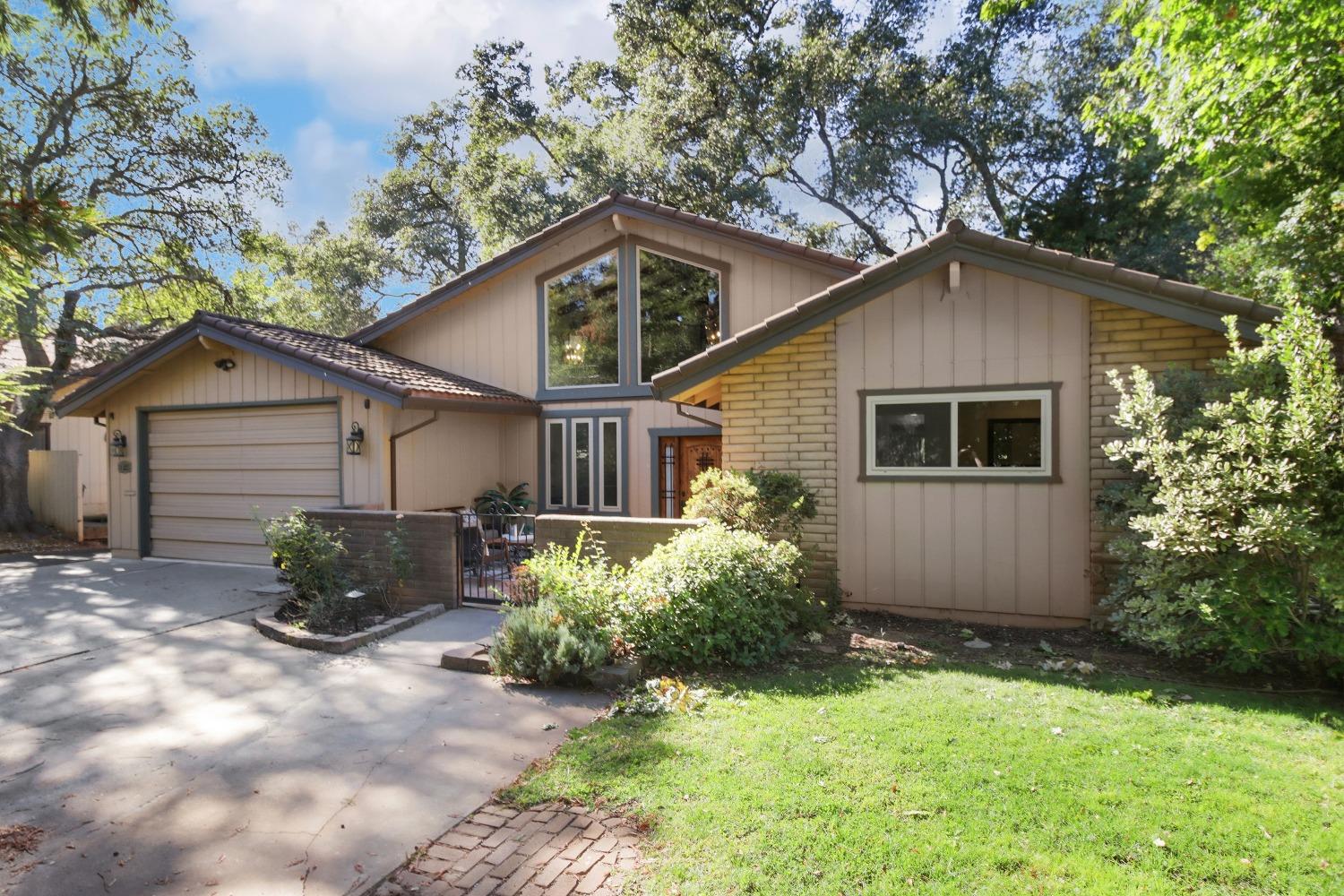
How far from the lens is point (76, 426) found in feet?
68.4

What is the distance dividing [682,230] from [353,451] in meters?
6.23

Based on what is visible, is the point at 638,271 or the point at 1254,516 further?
the point at 638,271

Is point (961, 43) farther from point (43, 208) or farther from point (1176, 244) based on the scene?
point (43, 208)

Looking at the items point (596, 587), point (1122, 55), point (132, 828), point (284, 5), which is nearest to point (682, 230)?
point (596, 587)

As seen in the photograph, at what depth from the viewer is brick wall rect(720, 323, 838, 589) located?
7.99 metres

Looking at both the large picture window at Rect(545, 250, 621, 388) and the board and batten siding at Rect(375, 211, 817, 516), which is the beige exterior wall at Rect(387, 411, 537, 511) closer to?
the board and batten siding at Rect(375, 211, 817, 516)

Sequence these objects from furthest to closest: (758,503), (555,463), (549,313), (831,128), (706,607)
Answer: (831,128)
(549,313)
(555,463)
(758,503)
(706,607)

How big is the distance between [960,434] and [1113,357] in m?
1.58

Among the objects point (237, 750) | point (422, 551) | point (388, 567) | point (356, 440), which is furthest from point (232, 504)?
point (237, 750)

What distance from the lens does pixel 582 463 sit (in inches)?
491

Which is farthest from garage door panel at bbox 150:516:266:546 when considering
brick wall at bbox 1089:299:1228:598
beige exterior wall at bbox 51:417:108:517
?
brick wall at bbox 1089:299:1228:598

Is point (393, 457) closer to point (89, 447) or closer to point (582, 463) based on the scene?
point (582, 463)

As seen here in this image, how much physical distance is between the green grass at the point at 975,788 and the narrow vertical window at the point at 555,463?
7919 mm

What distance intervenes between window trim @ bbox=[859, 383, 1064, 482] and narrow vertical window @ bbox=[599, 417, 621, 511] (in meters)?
5.25
